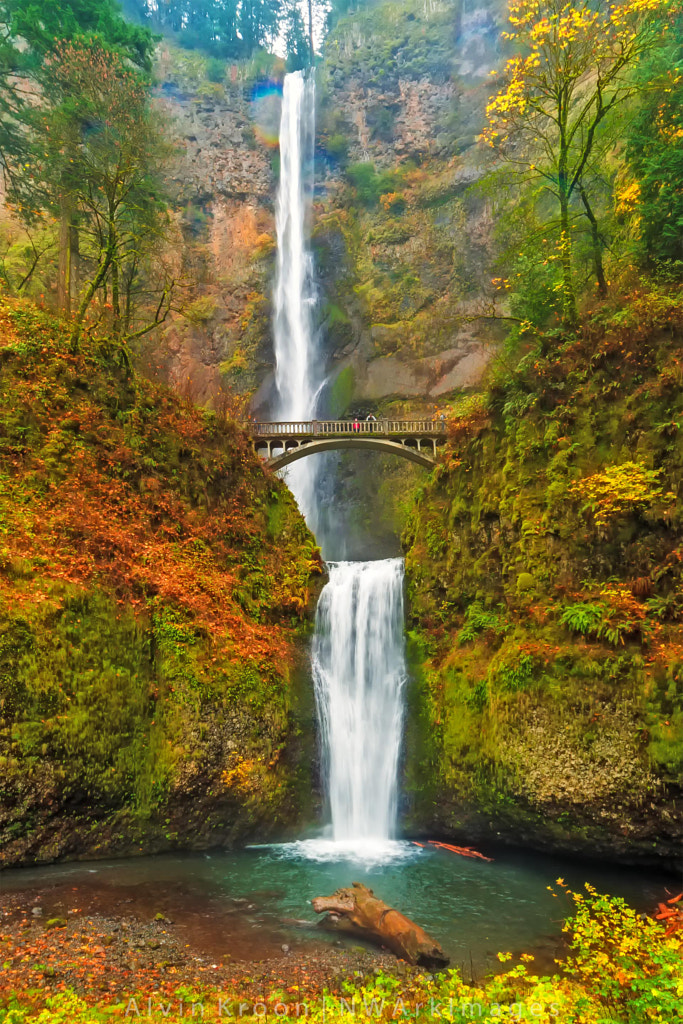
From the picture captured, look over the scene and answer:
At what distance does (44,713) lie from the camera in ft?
27.2

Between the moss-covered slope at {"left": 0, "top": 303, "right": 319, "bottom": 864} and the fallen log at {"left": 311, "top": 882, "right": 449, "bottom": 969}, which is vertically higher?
the moss-covered slope at {"left": 0, "top": 303, "right": 319, "bottom": 864}

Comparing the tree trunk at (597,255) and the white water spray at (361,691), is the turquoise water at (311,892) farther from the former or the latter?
the tree trunk at (597,255)

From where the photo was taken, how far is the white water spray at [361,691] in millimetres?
12000

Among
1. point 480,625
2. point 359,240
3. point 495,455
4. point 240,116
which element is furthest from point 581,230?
point 240,116

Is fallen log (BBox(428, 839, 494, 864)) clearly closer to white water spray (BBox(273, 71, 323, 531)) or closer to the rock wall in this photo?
white water spray (BBox(273, 71, 323, 531))

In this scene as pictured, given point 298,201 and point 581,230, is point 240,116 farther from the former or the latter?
point 581,230

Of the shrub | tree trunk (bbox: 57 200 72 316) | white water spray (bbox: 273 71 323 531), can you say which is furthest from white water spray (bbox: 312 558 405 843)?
white water spray (bbox: 273 71 323 531)

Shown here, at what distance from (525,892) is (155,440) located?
10701 millimetres

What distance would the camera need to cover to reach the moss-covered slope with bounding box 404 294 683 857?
8641 mm

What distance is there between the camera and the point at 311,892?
336 inches

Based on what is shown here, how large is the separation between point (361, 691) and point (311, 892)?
16.9 ft

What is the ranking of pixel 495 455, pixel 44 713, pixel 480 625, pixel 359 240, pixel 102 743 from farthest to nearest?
pixel 359 240
pixel 495 455
pixel 480 625
pixel 102 743
pixel 44 713

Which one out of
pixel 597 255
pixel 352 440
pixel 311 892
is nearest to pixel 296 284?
pixel 352 440

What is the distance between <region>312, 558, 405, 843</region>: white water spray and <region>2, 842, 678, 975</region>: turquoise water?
1.64 meters
